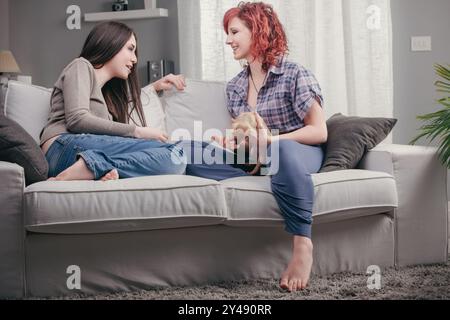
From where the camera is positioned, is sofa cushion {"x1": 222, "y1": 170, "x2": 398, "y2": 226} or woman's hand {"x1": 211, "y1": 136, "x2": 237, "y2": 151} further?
woman's hand {"x1": 211, "y1": 136, "x2": 237, "y2": 151}

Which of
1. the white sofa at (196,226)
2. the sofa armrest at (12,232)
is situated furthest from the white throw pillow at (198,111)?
the sofa armrest at (12,232)

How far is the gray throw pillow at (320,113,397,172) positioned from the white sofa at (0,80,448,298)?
0.21 feet

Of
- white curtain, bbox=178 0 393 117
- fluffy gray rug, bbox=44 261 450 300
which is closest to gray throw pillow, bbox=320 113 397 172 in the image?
fluffy gray rug, bbox=44 261 450 300

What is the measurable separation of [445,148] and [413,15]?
1901 mm

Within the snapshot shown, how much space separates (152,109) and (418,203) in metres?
1.18

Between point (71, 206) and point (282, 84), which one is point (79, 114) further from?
point (282, 84)

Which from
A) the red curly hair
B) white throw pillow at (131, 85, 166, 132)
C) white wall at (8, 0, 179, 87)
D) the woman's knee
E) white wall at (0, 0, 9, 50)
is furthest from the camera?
white wall at (0, 0, 9, 50)

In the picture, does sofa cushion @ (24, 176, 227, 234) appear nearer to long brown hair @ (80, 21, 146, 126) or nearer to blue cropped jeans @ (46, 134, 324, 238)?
blue cropped jeans @ (46, 134, 324, 238)

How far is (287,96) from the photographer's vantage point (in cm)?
281

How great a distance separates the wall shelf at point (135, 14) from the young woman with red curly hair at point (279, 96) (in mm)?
1802

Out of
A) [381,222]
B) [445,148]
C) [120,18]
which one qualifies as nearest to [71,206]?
[381,222]

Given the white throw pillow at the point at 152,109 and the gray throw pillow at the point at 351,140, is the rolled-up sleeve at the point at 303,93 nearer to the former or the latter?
the gray throw pillow at the point at 351,140

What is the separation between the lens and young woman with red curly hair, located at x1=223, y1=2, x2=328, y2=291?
2340mm

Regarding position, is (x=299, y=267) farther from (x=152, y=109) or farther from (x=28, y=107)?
(x=28, y=107)
